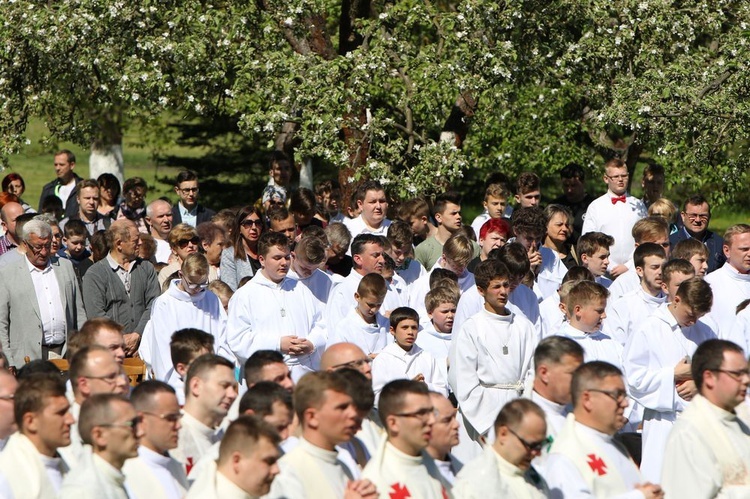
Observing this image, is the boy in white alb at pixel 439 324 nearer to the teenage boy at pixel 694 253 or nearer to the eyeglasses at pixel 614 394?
the teenage boy at pixel 694 253

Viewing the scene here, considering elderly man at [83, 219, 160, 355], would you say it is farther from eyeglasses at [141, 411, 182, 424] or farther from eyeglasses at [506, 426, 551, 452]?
eyeglasses at [506, 426, 551, 452]

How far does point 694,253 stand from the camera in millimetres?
12602

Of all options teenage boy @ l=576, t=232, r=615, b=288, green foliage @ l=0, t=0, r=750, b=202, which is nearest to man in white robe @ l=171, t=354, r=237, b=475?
teenage boy @ l=576, t=232, r=615, b=288

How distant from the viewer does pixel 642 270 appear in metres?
12.0

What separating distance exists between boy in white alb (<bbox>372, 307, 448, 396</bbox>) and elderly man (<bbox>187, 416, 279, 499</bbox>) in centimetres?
384

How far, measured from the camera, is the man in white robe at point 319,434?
752 cm

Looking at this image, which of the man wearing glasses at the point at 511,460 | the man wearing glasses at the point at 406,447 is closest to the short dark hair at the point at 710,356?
the man wearing glasses at the point at 511,460

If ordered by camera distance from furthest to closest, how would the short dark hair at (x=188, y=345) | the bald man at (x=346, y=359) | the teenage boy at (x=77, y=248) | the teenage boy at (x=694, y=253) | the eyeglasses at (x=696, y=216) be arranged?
the eyeglasses at (x=696, y=216)
the teenage boy at (x=77, y=248)
the teenage boy at (x=694, y=253)
the short dark hair at (x=188, y=345)
the bald man at (x=346, y=359)

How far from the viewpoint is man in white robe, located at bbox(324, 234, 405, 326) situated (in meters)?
12.2

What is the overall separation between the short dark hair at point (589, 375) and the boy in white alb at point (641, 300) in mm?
3898

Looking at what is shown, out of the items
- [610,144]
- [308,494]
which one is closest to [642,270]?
[308,494]

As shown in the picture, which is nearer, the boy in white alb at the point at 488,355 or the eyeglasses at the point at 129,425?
the eyeglasses at the point at 129,425

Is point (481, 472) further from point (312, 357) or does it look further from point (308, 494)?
point (312, 357)

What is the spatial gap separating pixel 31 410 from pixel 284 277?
441 cm
